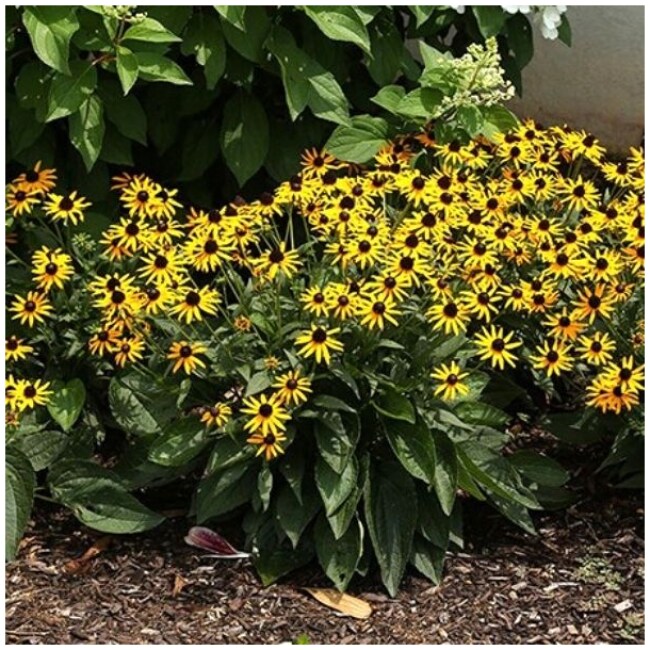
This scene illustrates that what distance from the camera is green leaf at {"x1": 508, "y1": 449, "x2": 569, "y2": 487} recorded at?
3.71 m

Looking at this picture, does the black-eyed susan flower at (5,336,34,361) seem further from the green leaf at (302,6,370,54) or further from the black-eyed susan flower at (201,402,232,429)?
the green leaf at (302,6,370,54)

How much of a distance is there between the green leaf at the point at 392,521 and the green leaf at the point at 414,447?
7 centimetres

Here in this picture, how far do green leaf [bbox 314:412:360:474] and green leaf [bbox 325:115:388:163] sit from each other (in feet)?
3.24

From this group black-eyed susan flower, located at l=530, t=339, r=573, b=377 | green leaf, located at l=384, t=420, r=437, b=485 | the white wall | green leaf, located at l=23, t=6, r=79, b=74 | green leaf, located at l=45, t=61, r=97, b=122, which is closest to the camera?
green leaf, located at l=384, t=420, r=437, b=485

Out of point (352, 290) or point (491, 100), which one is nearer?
point (352, 290)

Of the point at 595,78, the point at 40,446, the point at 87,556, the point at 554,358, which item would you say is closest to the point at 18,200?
the point at 40,446

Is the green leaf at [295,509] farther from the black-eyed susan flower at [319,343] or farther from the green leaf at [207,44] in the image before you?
the green leaf at [207,44]

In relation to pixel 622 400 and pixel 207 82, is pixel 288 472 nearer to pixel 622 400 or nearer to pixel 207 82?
pixel 622 400

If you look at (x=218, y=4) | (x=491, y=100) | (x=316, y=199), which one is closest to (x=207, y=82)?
(x=218, y=4)

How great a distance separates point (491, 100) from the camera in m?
4.07

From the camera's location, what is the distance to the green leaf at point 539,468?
3.71 metres

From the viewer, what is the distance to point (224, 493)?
3.54 m

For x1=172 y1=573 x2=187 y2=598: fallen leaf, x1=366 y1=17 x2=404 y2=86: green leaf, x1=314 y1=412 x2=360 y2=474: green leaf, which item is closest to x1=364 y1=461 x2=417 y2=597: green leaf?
x1=314 y1=412 x2=360 y2=474: green leaf

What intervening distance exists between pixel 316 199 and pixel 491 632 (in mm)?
1174
